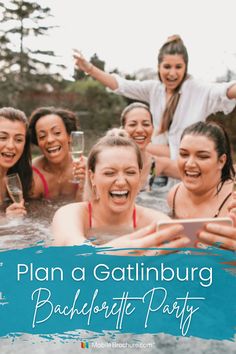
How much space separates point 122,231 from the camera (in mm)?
3723

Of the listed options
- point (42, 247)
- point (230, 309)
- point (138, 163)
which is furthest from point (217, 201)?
point (42, 247)

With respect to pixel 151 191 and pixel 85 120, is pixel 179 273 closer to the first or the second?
pixel 151 191

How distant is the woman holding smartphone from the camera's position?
4.02 metres

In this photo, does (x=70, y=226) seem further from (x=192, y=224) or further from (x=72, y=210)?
(x=192, y=224)

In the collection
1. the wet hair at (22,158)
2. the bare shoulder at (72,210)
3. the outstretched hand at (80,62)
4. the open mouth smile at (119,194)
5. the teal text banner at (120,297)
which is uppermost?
the outstretched hand at (80,62)

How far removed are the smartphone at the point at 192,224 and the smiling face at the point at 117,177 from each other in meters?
0.91

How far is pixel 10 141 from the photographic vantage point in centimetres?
475

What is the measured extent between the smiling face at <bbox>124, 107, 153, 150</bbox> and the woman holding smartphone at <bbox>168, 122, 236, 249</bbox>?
116 cm

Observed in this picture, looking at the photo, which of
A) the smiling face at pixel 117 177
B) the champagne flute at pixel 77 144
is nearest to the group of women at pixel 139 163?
the smiling face at pixel 117 177

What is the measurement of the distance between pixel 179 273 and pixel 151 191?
114 inches

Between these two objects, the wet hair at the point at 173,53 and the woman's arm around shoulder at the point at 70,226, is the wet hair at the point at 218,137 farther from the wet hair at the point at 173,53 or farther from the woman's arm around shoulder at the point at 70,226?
the wet hair at the point at 173,53

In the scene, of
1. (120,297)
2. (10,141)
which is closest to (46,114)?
(10,141)

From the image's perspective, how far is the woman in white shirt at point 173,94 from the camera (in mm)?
5895

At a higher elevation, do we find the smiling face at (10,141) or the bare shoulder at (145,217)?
Result: the smiling face at (10,141)
